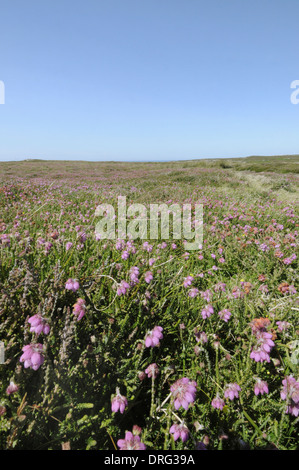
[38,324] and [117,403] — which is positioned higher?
[38,324]

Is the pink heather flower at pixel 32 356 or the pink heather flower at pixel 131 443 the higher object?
the pink heather flower at pixel 32 356

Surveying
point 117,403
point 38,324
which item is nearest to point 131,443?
point 117,403

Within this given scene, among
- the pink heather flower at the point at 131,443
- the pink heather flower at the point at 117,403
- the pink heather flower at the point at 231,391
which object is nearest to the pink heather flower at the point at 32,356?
the pink heather flower at the point at 117,403

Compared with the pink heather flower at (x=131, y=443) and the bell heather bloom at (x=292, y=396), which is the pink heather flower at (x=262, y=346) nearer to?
the bell heather bloom at (x=292, y=396)

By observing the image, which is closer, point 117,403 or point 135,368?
point 117,403

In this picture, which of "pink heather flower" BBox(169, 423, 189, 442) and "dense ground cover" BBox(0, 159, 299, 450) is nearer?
"pink heather flower" BBox(169, 423, 189, 442)

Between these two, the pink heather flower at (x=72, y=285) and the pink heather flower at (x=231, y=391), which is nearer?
A: the pink heather flower at (x=231, y=391)

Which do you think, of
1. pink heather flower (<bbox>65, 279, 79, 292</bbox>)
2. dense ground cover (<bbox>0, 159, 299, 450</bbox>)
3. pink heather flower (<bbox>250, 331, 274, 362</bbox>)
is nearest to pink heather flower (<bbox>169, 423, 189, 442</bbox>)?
dense ground cover (<bbox>0, 159, 299, 450</bbox>)

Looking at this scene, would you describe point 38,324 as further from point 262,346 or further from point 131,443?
point 262,346

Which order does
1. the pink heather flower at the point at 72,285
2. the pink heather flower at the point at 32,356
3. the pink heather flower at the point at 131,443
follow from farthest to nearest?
the pink heather flower at the point at 72,285
the pink heather flower at the point at 32,356
the pink heather flower at the point at 131,443

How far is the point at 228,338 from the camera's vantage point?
2492 millimetres

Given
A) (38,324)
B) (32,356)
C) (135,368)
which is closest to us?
(32,356)

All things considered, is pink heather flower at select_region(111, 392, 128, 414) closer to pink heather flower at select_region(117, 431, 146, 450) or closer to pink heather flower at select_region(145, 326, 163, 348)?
pink heather flower at select_region(117, 431, 146, 450)

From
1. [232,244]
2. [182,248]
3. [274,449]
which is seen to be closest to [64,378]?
[274,449]
